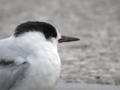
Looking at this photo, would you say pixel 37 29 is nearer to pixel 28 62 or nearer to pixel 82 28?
pixel 28 62

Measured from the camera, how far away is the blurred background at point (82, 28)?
619cm

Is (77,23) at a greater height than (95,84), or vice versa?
(77,23)

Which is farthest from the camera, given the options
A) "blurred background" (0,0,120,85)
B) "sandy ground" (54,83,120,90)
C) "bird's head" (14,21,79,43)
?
"blurred background" (0,0,120,85)

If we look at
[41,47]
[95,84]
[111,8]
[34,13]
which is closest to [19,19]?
[34,13]

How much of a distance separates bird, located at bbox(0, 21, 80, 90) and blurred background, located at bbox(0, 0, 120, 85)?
1861 millimetres

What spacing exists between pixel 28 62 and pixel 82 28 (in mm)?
5407

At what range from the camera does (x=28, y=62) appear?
3850mm

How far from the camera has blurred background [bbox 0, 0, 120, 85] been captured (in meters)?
6.19

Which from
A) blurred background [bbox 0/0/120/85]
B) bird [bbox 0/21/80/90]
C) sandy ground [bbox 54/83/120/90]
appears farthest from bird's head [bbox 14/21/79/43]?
blurred background [bbox 0/0/120/85]

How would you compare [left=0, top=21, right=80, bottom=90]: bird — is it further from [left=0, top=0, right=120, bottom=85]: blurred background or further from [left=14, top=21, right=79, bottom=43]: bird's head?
[left=0, top=0, right=120, bottom=85]: blurred background

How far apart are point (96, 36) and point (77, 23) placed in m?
1.31

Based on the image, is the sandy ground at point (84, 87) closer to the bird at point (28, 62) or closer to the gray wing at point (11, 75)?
the bird at point (28, 62)

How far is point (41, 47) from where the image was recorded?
396cm

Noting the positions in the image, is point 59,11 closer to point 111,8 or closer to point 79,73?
point 111,8
